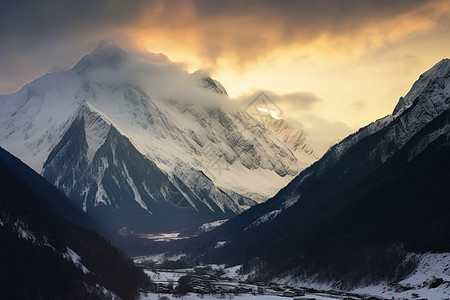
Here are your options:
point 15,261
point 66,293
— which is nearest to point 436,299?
point 66,293

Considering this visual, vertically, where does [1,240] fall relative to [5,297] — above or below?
above

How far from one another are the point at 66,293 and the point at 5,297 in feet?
88.0

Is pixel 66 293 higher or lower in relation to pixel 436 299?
higher

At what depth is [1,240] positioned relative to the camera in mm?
197750

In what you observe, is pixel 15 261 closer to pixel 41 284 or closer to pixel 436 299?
pixel 41 284

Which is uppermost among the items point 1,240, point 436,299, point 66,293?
point 1,240

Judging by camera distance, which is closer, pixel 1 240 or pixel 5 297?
pixel 5 297

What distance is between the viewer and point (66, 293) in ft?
646

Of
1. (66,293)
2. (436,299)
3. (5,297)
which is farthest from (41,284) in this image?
(436,299)

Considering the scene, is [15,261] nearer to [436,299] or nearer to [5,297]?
[5,297]

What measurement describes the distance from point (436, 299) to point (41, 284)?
328 feet

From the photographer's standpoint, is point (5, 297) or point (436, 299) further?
point (436, 299)

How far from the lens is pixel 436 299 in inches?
7490

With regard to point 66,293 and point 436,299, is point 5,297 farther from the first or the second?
point 436,299
